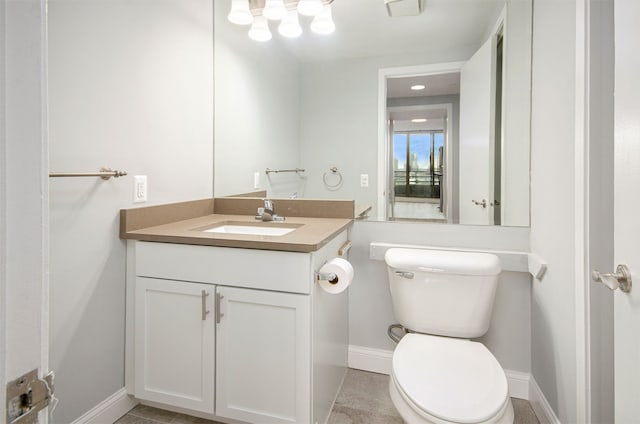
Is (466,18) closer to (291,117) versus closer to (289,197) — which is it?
(291,117)

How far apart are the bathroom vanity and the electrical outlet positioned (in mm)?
62

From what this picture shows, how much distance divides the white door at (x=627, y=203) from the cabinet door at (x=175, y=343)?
4.11 ft

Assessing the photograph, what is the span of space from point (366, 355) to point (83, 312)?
1.39m

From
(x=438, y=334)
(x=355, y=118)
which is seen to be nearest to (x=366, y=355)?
(x=438, y=334)

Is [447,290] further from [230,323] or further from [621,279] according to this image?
[230,323]

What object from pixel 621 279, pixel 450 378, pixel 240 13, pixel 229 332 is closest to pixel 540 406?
pixel 450 378

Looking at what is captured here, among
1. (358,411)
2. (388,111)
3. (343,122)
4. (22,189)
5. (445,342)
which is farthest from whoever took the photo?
(343,122)

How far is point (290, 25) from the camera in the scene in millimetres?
1901

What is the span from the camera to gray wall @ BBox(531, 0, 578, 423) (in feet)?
4.12

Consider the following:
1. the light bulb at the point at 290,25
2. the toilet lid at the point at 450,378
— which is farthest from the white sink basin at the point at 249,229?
the light bulb at the point at 290,25

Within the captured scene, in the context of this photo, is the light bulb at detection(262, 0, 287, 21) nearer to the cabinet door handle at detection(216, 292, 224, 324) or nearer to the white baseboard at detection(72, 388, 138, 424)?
the cabinet door handle at detection(216, 292, 224, 324)

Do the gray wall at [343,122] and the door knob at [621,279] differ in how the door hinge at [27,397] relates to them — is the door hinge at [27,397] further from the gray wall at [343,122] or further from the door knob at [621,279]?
the gray wall at [343,122]

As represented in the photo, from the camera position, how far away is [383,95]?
187 cm

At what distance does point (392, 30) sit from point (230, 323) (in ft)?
5.40
